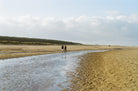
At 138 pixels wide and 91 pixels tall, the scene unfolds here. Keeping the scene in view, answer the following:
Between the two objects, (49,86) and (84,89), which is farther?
(49,86)

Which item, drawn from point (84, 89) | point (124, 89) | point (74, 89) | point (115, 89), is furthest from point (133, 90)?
point (74, 89)

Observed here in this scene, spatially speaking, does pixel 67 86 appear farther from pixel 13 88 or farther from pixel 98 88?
pixel 13 88

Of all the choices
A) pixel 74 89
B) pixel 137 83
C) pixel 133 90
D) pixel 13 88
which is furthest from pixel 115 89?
pixel 13 88

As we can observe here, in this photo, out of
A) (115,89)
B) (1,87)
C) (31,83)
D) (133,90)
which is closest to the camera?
(133,90)

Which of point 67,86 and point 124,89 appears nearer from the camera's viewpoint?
point 124,89

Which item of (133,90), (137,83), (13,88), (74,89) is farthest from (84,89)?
(13,88)

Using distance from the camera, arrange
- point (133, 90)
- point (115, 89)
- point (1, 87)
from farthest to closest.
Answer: point (1, 87) < point (115, 89) < point (133, 90)

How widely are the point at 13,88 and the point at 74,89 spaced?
3766mm

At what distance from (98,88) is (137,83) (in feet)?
8.41

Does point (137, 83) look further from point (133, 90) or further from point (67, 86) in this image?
point (67, 86)

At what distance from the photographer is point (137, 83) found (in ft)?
27.9

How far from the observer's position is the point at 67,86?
29.1ft

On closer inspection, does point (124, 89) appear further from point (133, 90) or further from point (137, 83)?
point (137, 83)

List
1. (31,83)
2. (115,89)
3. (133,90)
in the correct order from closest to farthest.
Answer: (133,90), (115,89), (31,83)
